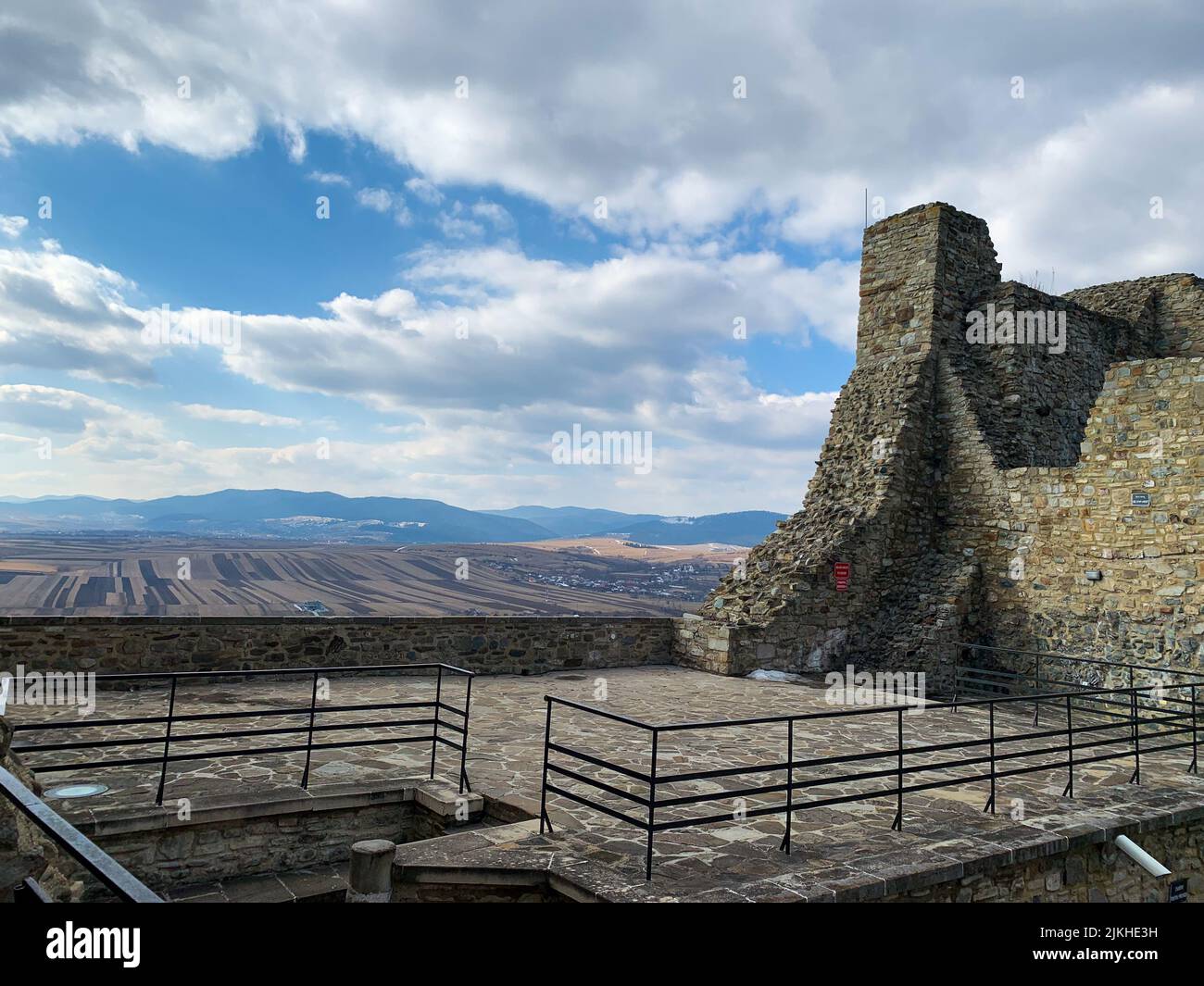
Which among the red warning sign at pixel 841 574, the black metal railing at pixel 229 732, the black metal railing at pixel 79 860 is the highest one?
the red warning sign at pixel 841 574

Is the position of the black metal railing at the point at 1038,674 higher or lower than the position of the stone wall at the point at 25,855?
lower

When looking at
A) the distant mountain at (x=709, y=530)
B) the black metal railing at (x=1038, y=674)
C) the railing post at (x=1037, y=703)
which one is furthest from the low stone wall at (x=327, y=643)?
the distant mountain at (x=709, y=530)

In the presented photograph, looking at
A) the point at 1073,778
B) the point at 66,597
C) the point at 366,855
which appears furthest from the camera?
the point at 66,597

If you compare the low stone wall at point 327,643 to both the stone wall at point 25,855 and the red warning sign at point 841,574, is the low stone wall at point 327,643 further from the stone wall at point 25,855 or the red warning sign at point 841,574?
the stone wall at point 25,855

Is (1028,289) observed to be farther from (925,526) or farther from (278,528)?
(278,528)

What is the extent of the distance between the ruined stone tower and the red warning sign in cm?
3

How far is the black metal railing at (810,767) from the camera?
5.41 m

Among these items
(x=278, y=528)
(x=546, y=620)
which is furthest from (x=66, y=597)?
(x=278, y=528)

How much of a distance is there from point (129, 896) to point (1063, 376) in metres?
20.0

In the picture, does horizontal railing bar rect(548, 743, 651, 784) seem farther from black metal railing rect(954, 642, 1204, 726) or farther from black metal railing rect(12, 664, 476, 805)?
black metal railing rect(954, 642, 1204, 726)

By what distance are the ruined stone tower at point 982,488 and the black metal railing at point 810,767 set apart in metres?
2.75

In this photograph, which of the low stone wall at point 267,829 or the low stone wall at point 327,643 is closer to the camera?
the low stone wall at point 267,829
